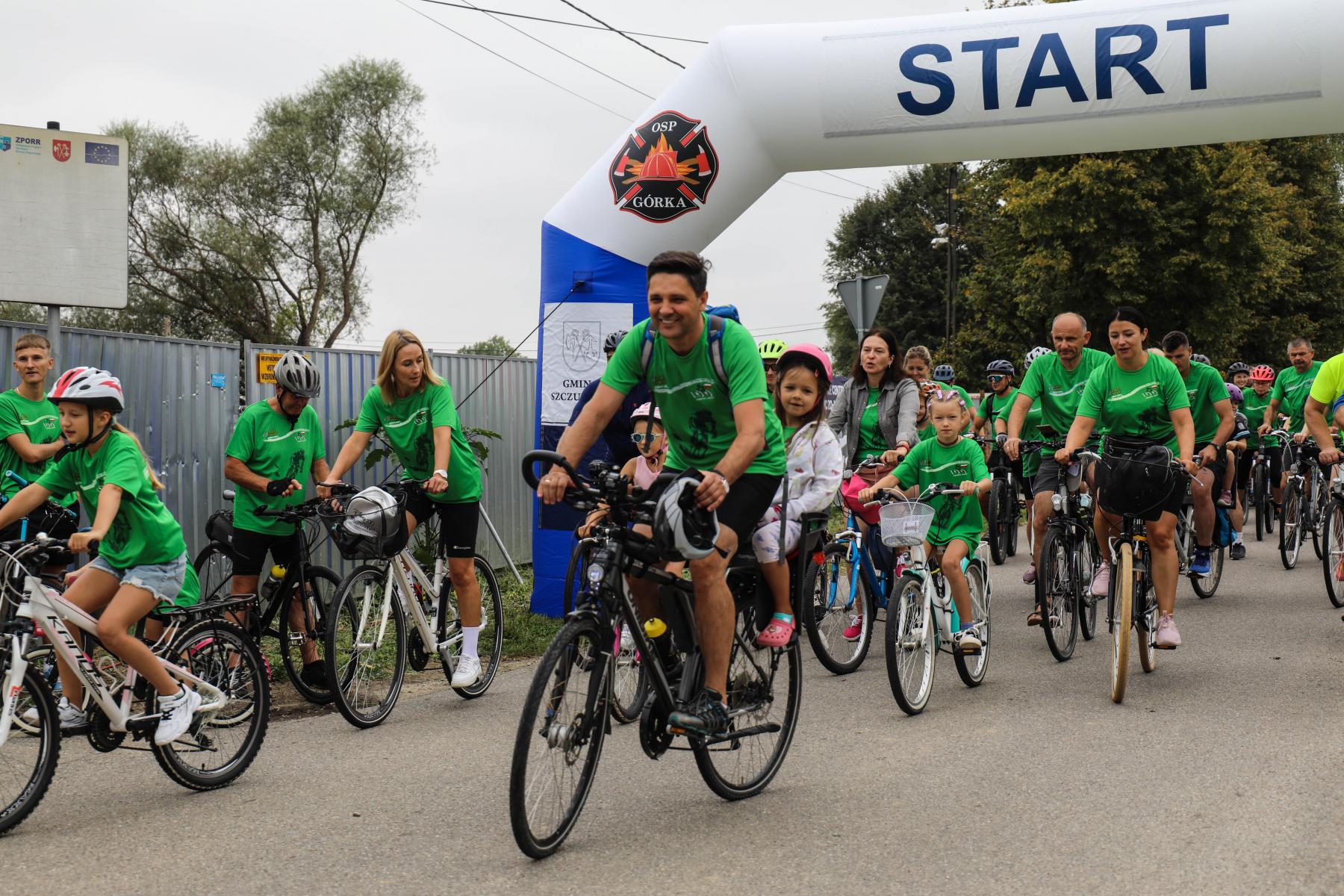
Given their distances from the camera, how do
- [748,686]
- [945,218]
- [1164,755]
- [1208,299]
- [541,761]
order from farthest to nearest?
[945,218]
[1208,299]
[1164,755]
[748,686]
[541,761]

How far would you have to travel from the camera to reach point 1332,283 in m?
40.9

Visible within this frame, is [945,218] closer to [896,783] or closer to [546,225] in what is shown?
[546,225]

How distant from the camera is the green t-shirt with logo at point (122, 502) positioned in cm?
547

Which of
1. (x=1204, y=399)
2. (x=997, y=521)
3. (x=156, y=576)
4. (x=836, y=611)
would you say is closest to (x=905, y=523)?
(x=836, y=611)

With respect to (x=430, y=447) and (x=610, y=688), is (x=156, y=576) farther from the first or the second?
(x=430, y=447)

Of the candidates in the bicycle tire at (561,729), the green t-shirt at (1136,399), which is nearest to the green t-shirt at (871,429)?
the green t-shirt at (1136,399)

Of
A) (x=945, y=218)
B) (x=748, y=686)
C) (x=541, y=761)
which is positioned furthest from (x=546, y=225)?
(x=945, y=218)

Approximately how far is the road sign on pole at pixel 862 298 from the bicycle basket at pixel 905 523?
7.52 meters

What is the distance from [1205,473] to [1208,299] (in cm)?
2395

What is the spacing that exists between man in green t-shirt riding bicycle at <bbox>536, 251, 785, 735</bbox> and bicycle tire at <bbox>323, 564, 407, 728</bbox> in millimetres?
1898

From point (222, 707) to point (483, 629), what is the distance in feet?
7.56

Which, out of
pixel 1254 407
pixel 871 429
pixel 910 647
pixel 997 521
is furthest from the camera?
pixel 1254 407

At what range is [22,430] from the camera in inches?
299

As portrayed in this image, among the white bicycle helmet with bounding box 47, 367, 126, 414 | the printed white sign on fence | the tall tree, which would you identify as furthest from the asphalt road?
the tall tree
